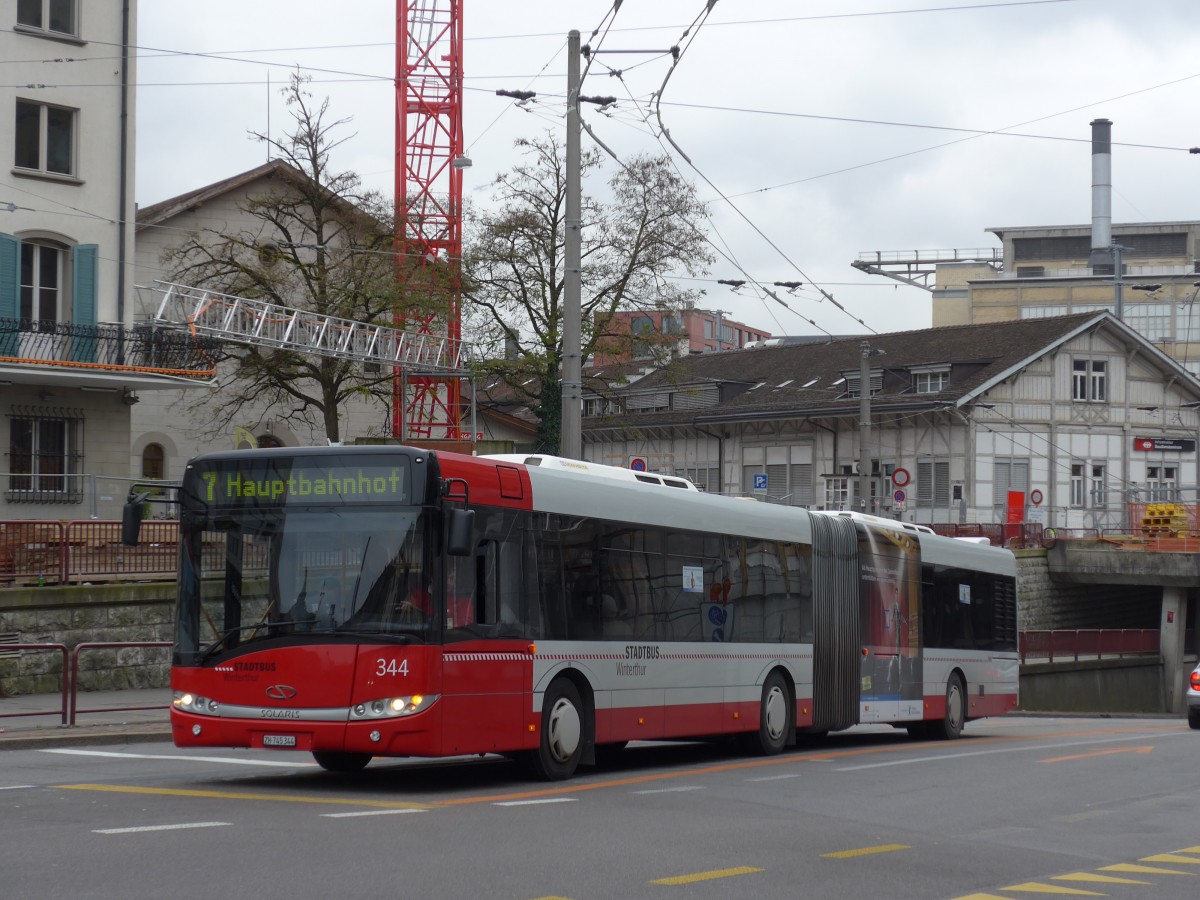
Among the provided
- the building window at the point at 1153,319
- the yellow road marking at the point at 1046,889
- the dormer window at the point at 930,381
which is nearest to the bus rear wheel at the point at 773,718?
the yellow road marking at the point at 1046,889

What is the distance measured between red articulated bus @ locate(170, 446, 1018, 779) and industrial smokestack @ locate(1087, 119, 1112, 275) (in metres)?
81.4

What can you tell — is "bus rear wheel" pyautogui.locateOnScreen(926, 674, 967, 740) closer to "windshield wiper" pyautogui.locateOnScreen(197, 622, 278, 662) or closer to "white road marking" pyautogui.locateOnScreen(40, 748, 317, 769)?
"white road marking" pyautogui.locateOnScreen(40, 748, 317, 769)

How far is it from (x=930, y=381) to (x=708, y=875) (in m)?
53.8

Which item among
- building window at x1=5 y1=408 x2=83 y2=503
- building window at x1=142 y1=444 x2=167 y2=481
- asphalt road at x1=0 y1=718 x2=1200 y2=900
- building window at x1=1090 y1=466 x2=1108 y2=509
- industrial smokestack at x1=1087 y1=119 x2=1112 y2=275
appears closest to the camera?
asphalt road at x1=0 y1=718 x2=1200 y2=900

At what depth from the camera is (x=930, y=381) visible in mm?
61688

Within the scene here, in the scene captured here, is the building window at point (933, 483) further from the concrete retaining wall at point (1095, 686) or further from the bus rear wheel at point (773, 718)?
the bus rear wheel at point (773, 718)

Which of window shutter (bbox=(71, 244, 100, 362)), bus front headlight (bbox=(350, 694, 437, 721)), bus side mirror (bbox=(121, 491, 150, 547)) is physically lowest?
bus front headlight (bbox=(350, 694, 437, 721))

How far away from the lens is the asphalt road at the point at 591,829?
8.93 metres

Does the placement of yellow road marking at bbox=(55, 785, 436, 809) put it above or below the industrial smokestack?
below

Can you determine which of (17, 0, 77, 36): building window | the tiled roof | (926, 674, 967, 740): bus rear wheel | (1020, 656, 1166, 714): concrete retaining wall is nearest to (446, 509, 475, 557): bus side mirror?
(926, 674, 967, 740): bus rear wheel

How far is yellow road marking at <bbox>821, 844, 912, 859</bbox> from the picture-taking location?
10352 millimetres

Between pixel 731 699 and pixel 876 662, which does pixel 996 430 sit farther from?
pixel 731 699

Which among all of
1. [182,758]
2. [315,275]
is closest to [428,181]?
[315,275]

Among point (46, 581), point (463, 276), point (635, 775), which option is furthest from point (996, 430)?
point (635, 775)
